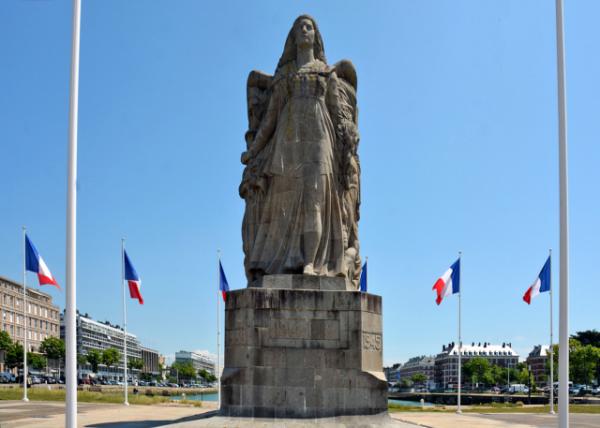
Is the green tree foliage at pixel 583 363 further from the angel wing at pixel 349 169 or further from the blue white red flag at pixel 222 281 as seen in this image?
the angel wing at pixel 349 169

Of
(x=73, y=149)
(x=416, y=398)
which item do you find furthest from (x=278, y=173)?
(x=416, y=398)

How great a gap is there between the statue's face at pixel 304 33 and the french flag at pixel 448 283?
18035mm

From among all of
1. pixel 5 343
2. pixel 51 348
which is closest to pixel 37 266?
pixel 5 343

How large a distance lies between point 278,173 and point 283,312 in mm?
3838

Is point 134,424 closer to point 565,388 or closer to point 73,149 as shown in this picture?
point 73,149

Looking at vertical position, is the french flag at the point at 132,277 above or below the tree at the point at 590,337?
above

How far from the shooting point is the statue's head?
18.6m

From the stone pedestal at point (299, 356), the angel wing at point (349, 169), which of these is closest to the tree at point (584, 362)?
the angel wing at point (349, 169)

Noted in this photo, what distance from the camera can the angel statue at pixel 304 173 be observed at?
17641 millimetres

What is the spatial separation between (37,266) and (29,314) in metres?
91.9

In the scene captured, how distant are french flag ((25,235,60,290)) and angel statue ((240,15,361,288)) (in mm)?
16245

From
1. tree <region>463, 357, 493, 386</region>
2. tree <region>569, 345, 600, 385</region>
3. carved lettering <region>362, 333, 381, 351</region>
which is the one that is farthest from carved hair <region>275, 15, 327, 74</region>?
tree <region>463, 357, 493, 386</region>

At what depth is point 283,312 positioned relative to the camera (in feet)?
53.0

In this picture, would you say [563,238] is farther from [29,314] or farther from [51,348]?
[29,314]
